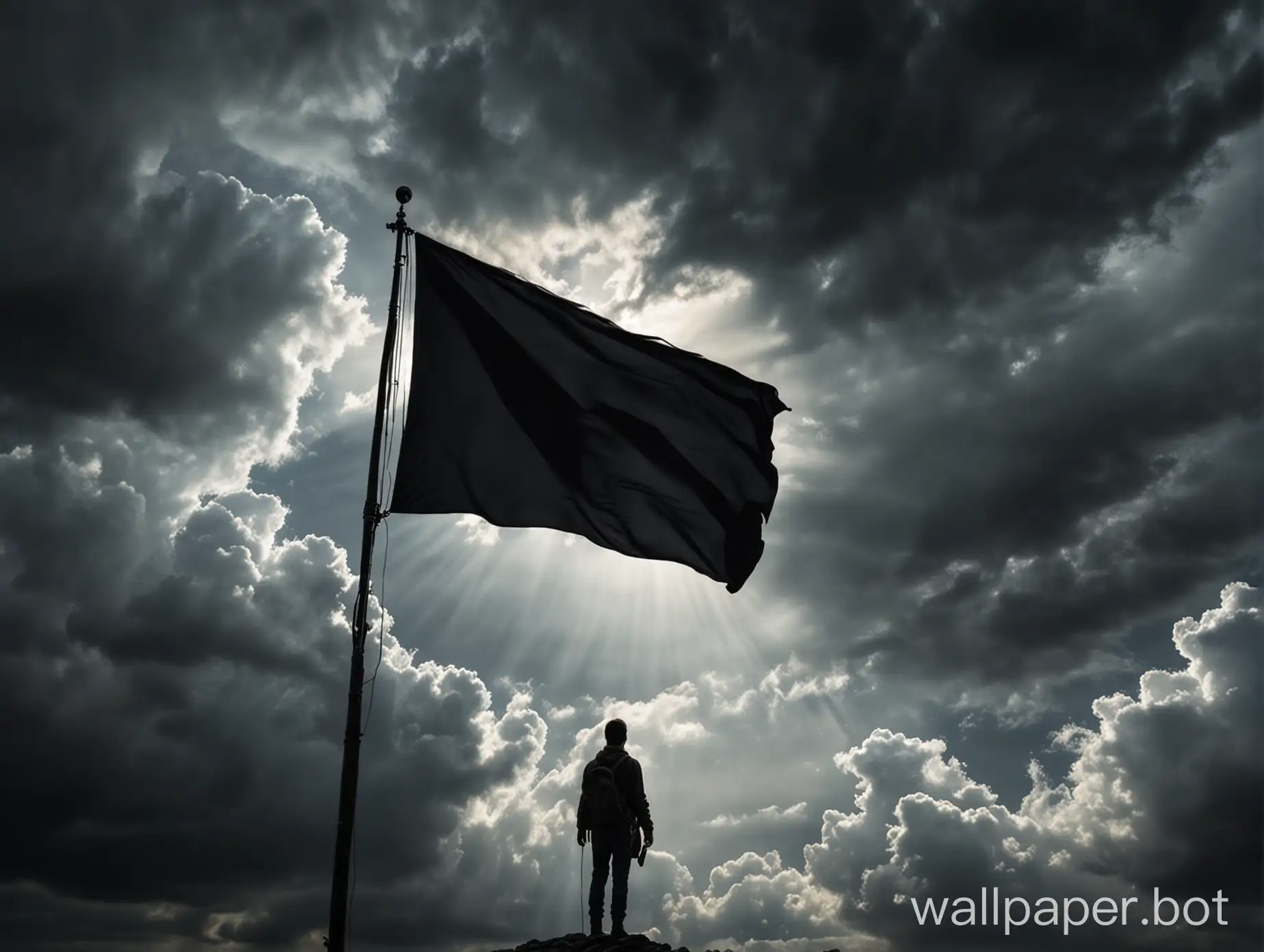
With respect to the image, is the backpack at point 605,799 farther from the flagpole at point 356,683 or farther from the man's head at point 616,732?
the flagpole at point 356,683

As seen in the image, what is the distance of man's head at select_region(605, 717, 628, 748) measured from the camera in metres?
16.7

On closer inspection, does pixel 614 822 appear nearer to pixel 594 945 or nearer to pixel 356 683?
pixel 594 945

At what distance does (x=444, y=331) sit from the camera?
49.5 ft

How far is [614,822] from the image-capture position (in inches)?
635

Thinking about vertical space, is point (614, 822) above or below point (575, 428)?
below

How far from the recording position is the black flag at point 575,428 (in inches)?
574

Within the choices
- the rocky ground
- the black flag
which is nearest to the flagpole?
the black flag

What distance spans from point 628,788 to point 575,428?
5541 mm

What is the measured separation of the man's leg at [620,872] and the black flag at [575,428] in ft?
13.9

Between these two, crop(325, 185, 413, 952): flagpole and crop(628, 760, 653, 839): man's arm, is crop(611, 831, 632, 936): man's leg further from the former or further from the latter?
crop(325, 185, 413, 952): flagpole

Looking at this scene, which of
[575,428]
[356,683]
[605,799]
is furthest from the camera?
[605,799]

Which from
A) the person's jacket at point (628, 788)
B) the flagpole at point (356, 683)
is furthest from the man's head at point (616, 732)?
the flagpole at point (356, 683)

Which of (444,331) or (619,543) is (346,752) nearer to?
(619,543)

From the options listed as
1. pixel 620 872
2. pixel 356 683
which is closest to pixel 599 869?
pixel 620 872
